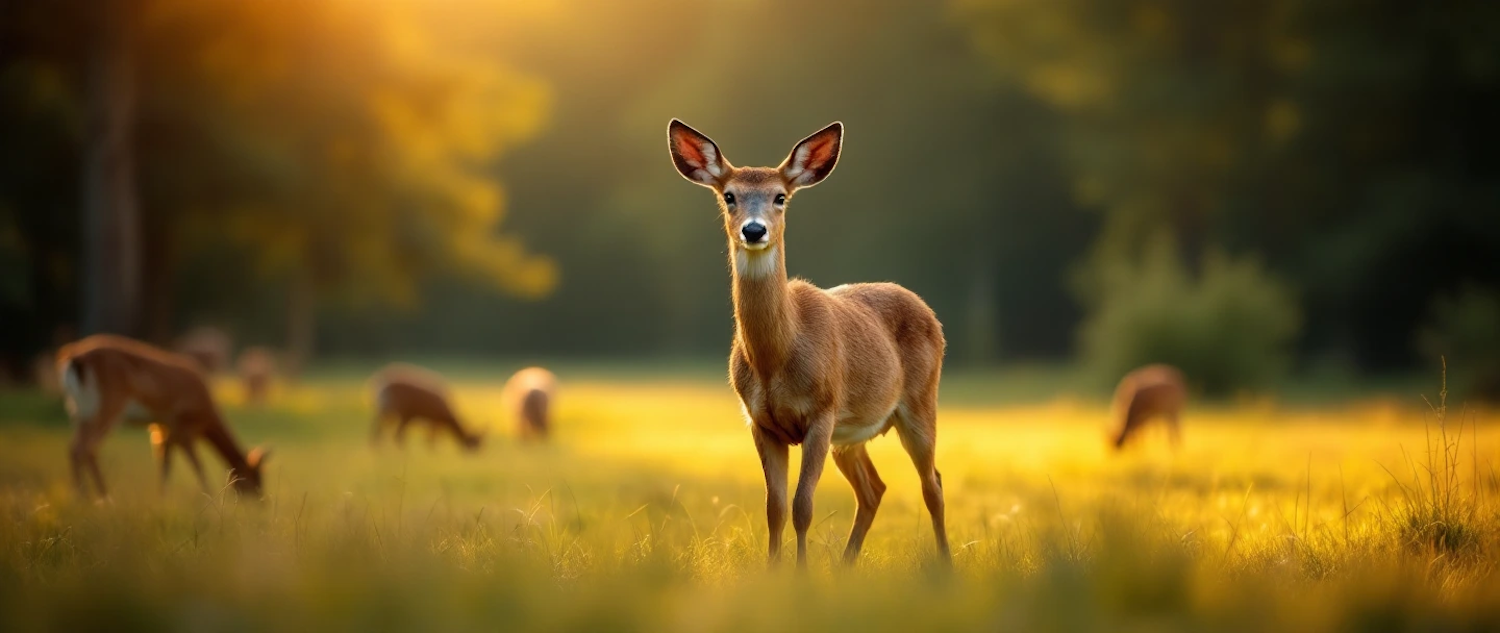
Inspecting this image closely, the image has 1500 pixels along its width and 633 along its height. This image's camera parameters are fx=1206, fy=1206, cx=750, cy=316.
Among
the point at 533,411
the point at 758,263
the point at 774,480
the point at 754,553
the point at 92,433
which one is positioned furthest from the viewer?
the point at 533,411

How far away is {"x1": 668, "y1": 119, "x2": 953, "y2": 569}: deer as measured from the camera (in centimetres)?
530

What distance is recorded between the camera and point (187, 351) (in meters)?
26.0

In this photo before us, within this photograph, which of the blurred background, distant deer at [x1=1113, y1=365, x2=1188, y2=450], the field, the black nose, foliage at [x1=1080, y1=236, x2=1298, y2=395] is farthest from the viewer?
foliage at [x1=1080, y1=236, x2=1298, y2=395]

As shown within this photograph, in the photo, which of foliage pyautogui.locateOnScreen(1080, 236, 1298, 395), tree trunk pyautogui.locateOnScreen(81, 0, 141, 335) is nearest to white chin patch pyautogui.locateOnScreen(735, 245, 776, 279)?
tree trunk pyautogui.locateOnScreen(81, 0, 141, 335)

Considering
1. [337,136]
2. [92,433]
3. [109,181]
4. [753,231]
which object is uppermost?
[337,136]

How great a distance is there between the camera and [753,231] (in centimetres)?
516

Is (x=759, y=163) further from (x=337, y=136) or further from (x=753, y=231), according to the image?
(x=753, y=231)

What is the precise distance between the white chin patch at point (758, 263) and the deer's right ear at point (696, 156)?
584 mm

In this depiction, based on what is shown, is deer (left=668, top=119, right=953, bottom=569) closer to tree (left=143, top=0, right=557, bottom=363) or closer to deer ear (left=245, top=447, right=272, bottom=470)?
deer ear (left=245, top=447, right=272, bottom=470)

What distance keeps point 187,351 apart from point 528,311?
22.6m

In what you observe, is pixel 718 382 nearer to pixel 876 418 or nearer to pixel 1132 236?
pixel 1132 236

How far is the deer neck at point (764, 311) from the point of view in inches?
211

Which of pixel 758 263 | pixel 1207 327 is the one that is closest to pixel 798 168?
pixel 758 263

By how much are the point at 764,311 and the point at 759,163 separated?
31.2m
